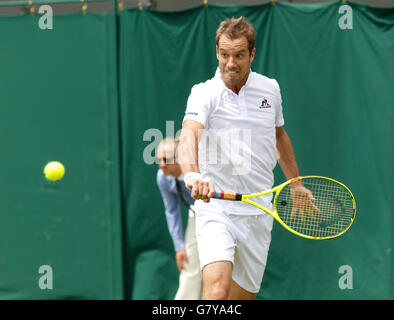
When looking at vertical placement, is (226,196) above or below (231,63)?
below

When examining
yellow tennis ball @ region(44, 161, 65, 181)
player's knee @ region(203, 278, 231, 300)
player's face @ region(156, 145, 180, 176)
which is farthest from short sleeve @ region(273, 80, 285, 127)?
yellow tennis ball @ region(44, 161, 65, 181)

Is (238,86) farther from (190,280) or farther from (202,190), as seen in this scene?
(190,280)

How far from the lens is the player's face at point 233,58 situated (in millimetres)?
3344

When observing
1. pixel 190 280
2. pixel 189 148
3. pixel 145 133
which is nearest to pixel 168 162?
pixel 145 133

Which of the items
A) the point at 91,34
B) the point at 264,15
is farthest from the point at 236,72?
the point at 91,34

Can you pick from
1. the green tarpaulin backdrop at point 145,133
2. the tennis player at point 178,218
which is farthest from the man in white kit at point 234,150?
the green tarpaulin backdrop at point 145,133

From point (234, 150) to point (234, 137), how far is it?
0.07 m

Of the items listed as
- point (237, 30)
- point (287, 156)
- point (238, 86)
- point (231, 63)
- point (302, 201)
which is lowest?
point (302, 201)

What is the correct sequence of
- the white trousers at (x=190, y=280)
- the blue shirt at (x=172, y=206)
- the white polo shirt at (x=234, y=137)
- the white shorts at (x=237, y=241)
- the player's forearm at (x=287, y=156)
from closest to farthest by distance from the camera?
the white shorts at (x=237, y=241) → the white polo shirt at (x=234, y=137) → the player's forearm at (x=287, y=156) → the blue shirt at (x=172, y=206) → the white trousers at (x=190, y=280)

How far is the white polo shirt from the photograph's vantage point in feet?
11.3

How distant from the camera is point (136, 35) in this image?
5398 millimetres

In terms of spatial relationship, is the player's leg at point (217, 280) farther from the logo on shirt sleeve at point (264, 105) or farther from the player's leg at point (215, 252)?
the logo on shirt sleeve at point (264, 105)

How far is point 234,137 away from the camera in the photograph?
3477 mm

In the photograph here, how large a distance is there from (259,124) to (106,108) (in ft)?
7.58
